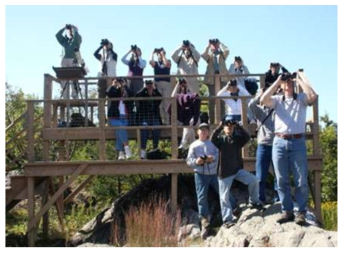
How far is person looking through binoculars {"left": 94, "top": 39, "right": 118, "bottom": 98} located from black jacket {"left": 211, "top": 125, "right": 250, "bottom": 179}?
437 cm

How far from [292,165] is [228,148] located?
4.19 feet

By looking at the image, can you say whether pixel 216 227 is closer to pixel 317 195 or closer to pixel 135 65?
pixel 317 195

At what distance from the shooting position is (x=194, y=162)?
342 inches

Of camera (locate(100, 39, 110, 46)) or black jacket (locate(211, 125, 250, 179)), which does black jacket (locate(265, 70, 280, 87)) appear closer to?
black jacket (locate(211, 125, 250, 179))

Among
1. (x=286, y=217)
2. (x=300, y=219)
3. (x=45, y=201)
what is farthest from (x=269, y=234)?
(x=45, y=201)

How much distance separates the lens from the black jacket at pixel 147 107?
1099 centimetres

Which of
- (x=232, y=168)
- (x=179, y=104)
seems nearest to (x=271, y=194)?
(x=179, y=104)

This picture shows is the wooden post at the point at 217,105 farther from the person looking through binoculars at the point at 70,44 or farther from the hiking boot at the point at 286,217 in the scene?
the hiking boot at the point at 286,217

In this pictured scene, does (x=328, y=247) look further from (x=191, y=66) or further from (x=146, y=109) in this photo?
(x=191, y=66)

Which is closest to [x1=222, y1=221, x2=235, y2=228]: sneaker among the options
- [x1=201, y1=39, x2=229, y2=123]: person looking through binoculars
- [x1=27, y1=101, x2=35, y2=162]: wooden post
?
[x1=201, y1=39, x2=229, y2=123]: person looking through binoculars

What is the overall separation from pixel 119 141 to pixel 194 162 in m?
2.88

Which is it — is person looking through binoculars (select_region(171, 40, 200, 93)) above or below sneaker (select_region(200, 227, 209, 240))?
above

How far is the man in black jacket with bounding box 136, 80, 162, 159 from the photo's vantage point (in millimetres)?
10984

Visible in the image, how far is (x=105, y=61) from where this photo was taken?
12.0 meters
